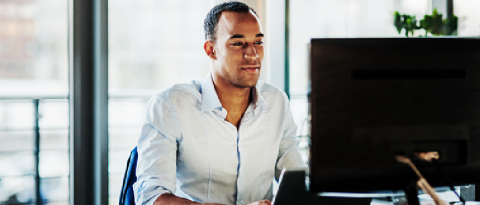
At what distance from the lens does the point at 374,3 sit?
3.00m

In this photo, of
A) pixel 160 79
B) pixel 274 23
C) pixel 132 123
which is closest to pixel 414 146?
pixel 274 23

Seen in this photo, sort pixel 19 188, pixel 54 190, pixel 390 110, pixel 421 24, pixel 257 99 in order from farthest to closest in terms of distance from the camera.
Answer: pixel 54 190
pixel 19 188
pixel 421 24
pixel 257 99
pixel 390 110

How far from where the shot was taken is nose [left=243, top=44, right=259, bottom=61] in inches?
58.4

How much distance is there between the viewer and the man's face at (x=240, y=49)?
1.49 meters

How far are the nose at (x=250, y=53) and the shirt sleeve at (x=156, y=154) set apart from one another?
0.99ft

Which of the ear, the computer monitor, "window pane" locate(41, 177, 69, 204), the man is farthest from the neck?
"window pane" locate(41, 177, 69, 204)

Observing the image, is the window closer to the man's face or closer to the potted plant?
the man's face

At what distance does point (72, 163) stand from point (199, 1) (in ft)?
3.94

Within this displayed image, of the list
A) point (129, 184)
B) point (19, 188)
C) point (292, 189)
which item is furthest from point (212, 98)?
point (19, 188)

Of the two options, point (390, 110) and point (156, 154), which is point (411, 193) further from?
point (156, 154)

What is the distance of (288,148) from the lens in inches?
64.2

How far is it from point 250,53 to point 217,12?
238mm

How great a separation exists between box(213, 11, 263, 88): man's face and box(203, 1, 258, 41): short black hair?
2cm

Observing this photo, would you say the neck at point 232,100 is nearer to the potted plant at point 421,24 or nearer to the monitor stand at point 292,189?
the monitor stand at point 292,189
